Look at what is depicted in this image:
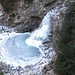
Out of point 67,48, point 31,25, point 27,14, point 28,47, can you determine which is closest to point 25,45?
point 28,47

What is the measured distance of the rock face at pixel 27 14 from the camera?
16.4 m

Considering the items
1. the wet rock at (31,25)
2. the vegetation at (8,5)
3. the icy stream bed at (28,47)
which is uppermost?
the vegetation at (8,5)

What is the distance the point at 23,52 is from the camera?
1370cm

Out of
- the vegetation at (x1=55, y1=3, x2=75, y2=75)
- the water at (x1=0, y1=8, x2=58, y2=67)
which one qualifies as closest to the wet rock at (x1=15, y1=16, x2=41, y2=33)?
the water at (x1=0, y1=8, x2=58, y2=67)

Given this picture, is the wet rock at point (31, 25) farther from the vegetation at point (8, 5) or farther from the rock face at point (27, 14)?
the vegetation at point (8, 5)

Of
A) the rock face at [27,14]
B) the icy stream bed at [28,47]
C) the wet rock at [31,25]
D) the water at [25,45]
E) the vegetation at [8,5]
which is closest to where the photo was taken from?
the icy stream bed at [28,47]

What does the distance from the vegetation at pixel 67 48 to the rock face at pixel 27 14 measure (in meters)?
5.46

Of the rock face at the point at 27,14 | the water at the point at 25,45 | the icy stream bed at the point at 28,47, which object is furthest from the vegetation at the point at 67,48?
the rock face at the point at 27,14

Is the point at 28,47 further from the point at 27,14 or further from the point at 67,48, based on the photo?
the point at 67,48

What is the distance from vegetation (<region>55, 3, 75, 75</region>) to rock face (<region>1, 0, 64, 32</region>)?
546cm

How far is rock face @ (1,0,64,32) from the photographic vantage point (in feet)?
53.9

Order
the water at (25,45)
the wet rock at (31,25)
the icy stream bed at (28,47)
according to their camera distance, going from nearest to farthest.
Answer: the icy stream bed at (28,47) < the water at (25,45) < the wet rock at (31,25)

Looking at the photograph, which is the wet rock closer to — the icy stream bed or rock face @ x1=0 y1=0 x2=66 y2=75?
rock face @ x1=0 y1=0 x2=66 y2=75

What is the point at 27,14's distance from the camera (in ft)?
57.2
